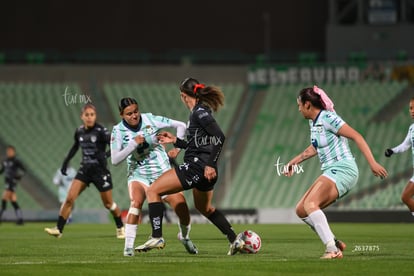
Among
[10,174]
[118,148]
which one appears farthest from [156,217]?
[10,174]

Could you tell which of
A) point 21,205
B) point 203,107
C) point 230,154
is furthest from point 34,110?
point 203,107

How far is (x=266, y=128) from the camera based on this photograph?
37156 millimetres

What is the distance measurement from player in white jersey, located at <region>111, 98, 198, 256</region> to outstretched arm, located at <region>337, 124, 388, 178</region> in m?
2.67

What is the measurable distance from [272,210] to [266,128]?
25.3 feet

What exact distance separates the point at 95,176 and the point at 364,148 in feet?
27.3

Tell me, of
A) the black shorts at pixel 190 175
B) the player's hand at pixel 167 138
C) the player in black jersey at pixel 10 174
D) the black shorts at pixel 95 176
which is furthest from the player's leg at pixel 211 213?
the player in black jersey at pixel 10 174

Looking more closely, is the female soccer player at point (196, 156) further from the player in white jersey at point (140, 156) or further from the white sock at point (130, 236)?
the player in white jersey at point (140, 156)

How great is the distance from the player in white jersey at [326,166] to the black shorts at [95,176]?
7078 mm

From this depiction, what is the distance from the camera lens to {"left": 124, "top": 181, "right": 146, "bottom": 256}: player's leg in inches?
518

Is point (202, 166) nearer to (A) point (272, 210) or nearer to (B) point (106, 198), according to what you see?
(B) point (106, 198)

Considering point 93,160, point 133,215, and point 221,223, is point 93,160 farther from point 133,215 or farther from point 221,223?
point 221,223

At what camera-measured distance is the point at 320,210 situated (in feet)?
41.1

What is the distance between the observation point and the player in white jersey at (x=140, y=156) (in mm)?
13352

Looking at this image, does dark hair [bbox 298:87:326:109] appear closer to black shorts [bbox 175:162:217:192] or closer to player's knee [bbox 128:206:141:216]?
black shorts [bbox 175:162:217:192]
